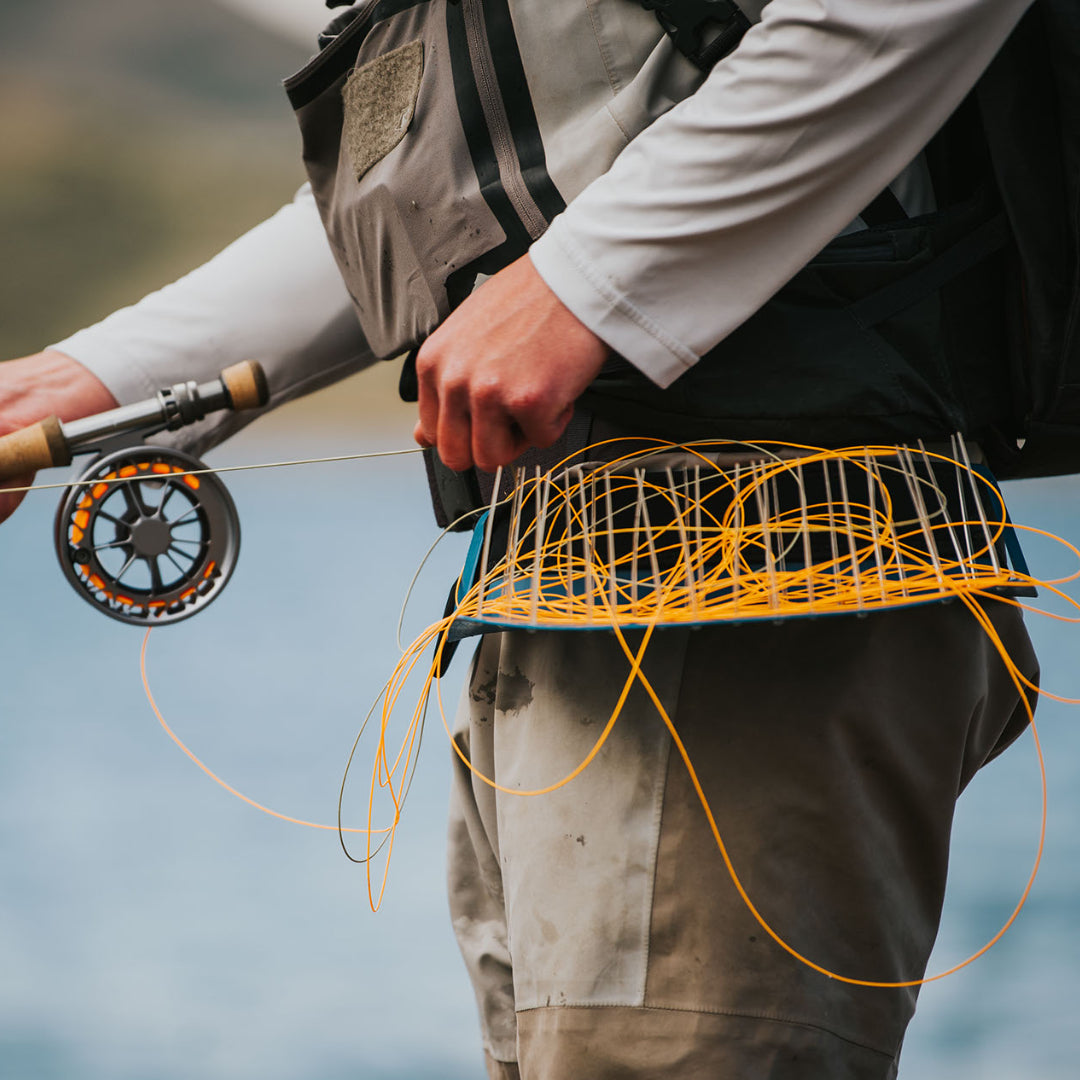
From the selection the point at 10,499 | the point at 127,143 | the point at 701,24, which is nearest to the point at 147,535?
the point at 10,499

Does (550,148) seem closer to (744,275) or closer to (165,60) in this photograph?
(744,275)

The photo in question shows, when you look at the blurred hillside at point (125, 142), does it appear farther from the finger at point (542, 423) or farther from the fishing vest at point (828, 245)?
the finger at point (542, 423)

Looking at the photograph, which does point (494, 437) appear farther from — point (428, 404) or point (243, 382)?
point (243, 382)

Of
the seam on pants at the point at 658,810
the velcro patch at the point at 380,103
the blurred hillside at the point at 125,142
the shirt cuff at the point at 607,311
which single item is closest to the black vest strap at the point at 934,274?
the shirt cuff at the point at 607,311

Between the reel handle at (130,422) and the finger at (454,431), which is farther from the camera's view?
the reel handle at (130,422)

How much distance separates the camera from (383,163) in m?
0.90

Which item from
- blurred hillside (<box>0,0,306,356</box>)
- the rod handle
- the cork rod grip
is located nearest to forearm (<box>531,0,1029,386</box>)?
the rod handle

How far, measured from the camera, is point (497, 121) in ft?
2.76

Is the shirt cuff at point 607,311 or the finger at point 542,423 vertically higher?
the shirt cuff at point 607,311

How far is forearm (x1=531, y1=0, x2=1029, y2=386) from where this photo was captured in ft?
2.31

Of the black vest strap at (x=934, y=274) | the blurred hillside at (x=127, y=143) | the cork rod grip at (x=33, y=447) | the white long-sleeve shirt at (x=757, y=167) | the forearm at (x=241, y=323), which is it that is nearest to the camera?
the white long-sleeve shirt at (x=757, y=167)

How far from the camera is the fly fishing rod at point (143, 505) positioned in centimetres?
95

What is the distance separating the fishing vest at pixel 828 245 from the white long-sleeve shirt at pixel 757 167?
0.07 metres

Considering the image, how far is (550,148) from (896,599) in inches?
14.5
